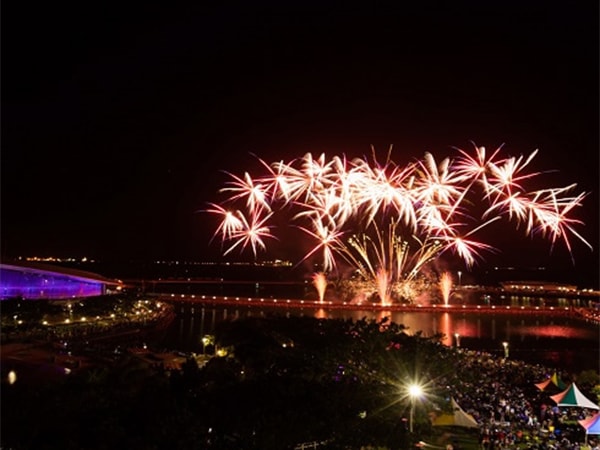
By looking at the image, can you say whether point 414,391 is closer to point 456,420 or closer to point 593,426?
point 456,420

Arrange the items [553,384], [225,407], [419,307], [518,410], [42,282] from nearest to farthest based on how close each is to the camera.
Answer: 1. [225,407]
2. [518,410]
3. [553,384]
4. [42,282]
5. [419,307]

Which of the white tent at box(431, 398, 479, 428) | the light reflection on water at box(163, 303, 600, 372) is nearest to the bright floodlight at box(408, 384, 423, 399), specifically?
the white tent at box(431, 398, 479, 428)

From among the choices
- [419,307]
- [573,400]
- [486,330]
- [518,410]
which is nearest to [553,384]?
[573,400]

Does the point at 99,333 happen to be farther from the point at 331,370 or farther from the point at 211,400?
the point at 211,400

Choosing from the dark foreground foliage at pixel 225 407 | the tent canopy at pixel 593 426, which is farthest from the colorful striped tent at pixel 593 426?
the dark foreground foliage at pixel 225 407

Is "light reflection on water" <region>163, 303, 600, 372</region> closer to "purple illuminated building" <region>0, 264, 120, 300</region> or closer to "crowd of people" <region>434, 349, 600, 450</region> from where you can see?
"crowd of people" <region>434, 349, 600, 450</region>

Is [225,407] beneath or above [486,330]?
above

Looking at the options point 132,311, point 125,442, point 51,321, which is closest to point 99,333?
point 51,321
